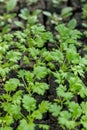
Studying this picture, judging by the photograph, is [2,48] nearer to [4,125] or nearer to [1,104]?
[1,104]

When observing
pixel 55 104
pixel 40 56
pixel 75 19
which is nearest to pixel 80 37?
pixel 75 19

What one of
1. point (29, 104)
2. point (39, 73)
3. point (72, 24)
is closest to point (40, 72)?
point (39, 73)

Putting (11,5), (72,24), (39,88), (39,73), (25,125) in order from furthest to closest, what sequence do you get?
(11,5) < (72,24) < (39,73) < (39,88) < (25,125)

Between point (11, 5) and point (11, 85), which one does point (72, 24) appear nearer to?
point (11, 5)

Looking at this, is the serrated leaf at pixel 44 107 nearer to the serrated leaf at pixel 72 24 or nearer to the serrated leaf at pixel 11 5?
the serrated leaf at pixel 72 24

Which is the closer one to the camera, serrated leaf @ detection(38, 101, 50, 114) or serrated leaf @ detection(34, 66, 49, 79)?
serrated leaf @ detection(38, 101, 50, 114)

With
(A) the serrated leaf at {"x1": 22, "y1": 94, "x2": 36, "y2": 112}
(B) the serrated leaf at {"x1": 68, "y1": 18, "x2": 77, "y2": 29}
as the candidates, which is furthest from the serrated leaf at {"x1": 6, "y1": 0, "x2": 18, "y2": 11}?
(A) the serrated leaf at {"x1": 22, "y1": 94, "x2": 36, "y2": 112}

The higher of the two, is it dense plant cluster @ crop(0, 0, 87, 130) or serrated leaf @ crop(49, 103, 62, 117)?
dense plant cluster @ crop(0, 0, 87, 130)

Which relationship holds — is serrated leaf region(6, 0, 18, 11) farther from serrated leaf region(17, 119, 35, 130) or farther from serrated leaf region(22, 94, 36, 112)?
serrated leaf region(17, 119, 35, 130)
